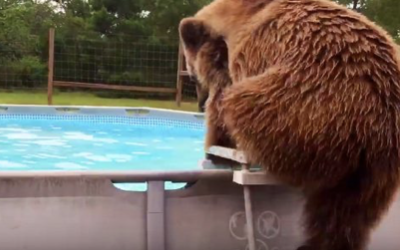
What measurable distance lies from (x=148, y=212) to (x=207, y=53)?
2.03 feet

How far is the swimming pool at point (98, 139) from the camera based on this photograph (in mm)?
7152

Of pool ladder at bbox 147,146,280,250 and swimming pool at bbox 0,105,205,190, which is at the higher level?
pool ladder at bbox 147,146,280,250

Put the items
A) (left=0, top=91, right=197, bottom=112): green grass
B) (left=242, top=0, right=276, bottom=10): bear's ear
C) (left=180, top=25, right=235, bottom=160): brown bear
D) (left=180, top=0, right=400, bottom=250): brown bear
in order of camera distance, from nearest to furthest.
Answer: (left=180, top=0, right=400, bottom=250): brown bear < (left=242, top=0, right=276, bottom=10): bear's ear < (left=180, top=25, right=235, bottom=160): brown bear < (left=0, top=91, right=197, bottom=112): green grass

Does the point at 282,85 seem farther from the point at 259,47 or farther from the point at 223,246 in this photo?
the point at 223,246

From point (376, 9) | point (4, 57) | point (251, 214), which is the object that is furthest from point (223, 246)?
point (376, 9)

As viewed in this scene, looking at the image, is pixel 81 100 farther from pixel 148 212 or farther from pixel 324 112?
pixel 324 112

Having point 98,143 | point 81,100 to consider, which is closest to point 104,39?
point 81,100

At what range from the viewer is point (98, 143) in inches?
Answer: 343

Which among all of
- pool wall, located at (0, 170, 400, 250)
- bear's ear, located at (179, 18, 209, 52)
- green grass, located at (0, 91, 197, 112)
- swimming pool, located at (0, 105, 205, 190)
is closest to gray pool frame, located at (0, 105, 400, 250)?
pool wall, located at (0, 170, 400, 250)

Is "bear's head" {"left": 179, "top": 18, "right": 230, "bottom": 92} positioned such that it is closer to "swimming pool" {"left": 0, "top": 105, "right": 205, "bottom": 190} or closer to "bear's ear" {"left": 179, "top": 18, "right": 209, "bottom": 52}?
"bear's ear" {"left": 179, "top": 18, "right": 209, "bottom": 52}

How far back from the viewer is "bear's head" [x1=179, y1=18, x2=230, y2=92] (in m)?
2.17

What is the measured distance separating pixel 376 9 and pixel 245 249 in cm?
1464

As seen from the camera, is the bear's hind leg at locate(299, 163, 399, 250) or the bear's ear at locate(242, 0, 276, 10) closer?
the bear's hind leg at locate(299, 163, 399, 250)

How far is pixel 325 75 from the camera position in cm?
179
